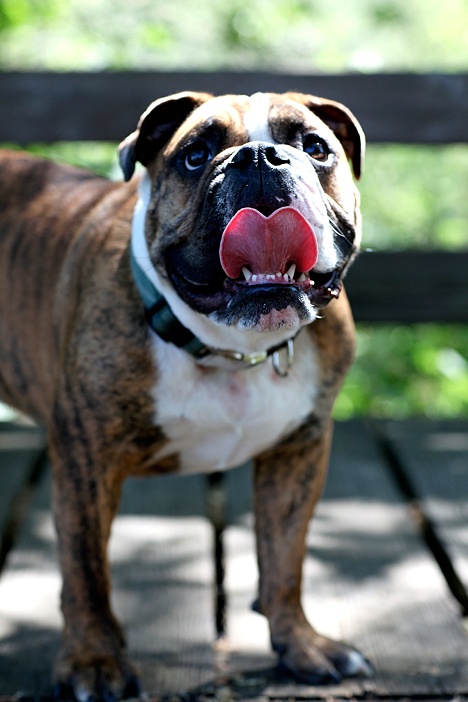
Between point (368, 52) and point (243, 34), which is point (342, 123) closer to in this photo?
point (368, 52)

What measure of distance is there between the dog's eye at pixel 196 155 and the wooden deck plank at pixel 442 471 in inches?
56.2

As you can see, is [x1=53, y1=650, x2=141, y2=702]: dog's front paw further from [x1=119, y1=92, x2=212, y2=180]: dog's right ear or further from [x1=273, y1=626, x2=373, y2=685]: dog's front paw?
[x1=119, y1=92, x2=212, y2=180]: dog's right ear

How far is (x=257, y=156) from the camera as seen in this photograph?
2090 mm

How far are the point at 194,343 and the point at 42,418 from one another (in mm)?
827

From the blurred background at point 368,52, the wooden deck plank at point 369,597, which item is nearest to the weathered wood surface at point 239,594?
the wooden deck plank at point 369,597

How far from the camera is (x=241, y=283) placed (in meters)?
2.12

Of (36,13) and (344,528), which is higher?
(36,13)

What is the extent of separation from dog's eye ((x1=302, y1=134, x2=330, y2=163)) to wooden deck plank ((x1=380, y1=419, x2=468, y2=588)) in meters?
1.32

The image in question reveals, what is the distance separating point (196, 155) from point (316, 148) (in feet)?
0.85

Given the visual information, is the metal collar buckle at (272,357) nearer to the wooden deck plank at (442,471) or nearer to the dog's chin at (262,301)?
the dog's chin at (262,301)

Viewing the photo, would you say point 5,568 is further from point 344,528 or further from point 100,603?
point 344,528

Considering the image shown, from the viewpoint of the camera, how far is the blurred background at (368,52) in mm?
6250

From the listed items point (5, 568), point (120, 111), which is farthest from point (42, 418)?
point (120, 111)

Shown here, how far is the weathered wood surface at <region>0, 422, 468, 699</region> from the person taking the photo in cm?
248
